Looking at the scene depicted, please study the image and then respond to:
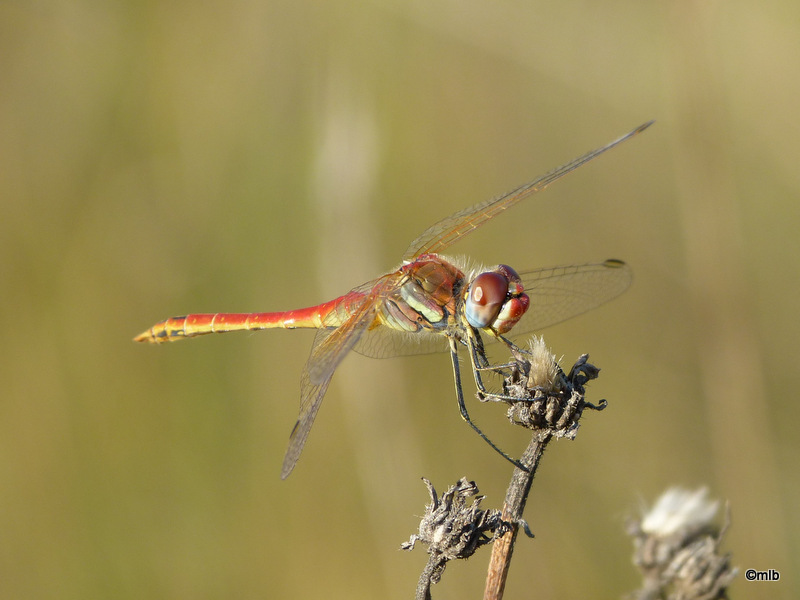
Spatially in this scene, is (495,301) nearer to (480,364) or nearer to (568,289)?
(480,364)

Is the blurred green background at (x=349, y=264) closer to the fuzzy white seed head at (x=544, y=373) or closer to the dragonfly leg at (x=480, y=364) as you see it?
the dragonfly leg at (x=480, y=364)

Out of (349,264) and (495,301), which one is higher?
(349,264)

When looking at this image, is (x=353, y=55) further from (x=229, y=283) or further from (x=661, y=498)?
(x=661, y=498)

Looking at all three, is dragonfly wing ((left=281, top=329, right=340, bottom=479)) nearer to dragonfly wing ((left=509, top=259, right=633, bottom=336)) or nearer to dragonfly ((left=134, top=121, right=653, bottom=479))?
dragonfly ((left=134, top=121, right=653, bottom=479))

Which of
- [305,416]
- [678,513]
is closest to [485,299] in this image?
[305,416]

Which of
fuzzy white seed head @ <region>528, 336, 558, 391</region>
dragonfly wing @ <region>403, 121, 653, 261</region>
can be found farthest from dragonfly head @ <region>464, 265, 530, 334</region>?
fuzzy white seed head @ <region>528, 336, 558, 391</region>

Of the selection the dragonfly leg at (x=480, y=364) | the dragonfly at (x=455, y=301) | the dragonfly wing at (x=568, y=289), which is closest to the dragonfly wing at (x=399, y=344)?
the dragonfly at (x=455, y=301)

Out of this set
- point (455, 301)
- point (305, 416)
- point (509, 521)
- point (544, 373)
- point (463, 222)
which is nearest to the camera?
point (509, 521)
